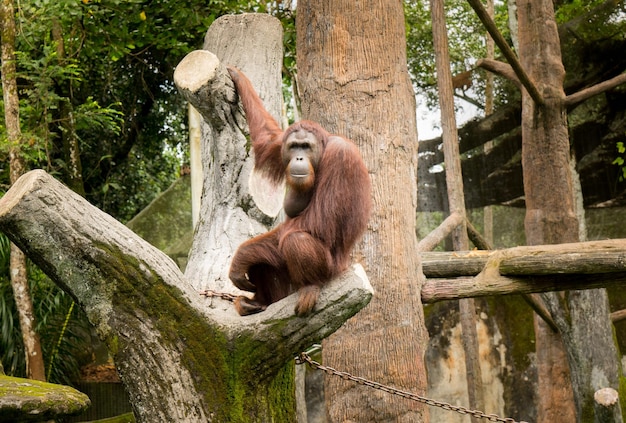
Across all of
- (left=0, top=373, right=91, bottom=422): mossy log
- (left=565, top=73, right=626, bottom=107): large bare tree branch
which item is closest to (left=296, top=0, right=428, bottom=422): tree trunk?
(left=0, top=373, right=91, bottom=422): mossy log

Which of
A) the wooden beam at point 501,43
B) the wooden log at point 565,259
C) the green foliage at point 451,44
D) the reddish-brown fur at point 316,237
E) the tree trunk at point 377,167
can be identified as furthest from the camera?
the green foliage at point 451,44

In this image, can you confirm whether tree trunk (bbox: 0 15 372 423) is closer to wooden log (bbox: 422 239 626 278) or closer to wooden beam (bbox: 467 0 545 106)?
wooden log (bbox: 422 239 626 278)

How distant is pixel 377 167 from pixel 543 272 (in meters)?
1.11

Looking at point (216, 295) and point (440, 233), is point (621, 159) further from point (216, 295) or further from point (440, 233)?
point (216, 295)

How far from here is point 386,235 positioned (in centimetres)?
395

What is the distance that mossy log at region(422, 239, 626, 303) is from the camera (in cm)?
370

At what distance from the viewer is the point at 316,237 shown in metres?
2.96

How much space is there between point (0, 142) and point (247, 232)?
13.9ft

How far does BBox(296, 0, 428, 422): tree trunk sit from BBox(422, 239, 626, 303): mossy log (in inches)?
9.7

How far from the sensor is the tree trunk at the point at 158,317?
2486mm

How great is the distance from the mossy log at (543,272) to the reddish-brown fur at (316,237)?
3.95ft

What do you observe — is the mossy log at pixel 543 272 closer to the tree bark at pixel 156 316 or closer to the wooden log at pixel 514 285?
the wooden log at pixel 514 285

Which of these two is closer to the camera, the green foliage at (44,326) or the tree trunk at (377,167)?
the tree trunk at (377,167)

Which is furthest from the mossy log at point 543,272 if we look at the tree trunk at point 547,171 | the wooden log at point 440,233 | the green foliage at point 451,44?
the green foliage at point 451,44
